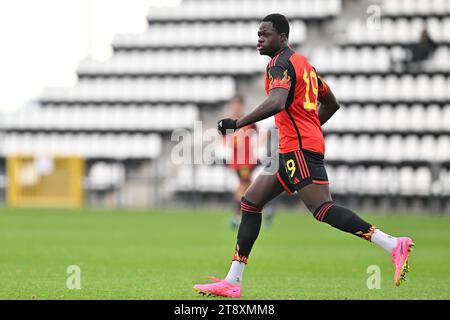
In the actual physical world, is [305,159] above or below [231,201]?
above

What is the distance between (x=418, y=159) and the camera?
3123 centimetres

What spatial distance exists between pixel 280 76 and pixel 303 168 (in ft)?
2.43

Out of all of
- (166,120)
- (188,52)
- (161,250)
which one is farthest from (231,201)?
(161,250)

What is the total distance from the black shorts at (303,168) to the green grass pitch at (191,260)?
92 centimetres

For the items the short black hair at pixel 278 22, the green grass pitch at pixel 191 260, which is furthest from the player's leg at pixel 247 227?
the short black hair at pixel 278 22

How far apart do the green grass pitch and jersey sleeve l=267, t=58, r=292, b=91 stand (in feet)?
5.45

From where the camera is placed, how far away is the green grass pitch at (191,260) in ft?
26.5

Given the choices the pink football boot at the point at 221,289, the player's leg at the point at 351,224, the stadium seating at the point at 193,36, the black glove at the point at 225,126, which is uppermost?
the stadium seating at the point at 193,36

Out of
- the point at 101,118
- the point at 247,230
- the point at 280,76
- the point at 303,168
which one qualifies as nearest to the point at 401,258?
the point at 303,168

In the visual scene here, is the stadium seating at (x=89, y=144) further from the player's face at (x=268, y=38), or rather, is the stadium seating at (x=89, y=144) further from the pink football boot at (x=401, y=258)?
the pink football boot at (x=401, y=258)

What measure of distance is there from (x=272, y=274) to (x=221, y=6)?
93.7 feet

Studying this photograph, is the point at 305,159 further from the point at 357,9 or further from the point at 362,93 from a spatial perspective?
the point at 357,9

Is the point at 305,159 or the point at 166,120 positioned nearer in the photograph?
the point at 305,159

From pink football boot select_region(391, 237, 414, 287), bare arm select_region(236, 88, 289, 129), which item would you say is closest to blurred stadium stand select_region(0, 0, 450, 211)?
pink football boot select_region(391, 237, 414, 287)
